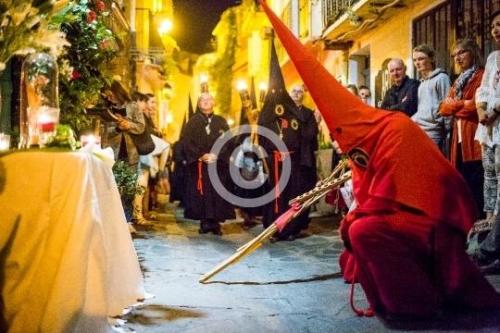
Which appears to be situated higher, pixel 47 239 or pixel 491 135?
pixel 491 135

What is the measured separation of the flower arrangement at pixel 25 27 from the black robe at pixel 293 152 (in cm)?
610

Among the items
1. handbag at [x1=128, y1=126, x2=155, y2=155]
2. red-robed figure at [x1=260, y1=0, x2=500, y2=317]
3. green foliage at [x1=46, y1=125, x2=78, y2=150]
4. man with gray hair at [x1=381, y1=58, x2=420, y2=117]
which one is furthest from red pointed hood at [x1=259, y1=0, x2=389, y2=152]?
handbag at [x1=128, y1=126, x2=155, y2=155]

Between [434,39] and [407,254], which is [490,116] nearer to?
[407,254]

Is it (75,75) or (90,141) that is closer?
(90,141)

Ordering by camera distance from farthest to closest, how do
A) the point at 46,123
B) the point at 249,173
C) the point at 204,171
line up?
the point at 249,173 < the point at 204,171 < the point at 46,123

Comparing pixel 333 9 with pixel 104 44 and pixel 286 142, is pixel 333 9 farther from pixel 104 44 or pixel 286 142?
pixel 104 44

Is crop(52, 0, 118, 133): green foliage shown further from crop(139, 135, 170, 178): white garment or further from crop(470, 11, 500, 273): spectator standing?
crop(139, 135, 170, 178): white garment

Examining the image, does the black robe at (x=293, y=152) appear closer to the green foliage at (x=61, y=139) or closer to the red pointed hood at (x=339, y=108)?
the red pointed hood at (x=339, y=108)

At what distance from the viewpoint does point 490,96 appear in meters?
6.11

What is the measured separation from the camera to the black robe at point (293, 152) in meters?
9.80

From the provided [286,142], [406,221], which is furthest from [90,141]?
[286,142]

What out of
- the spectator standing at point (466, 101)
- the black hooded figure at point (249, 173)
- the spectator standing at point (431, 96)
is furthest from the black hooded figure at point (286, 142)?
the spectator standing at point (466, 101)

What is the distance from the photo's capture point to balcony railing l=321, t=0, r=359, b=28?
14559mm

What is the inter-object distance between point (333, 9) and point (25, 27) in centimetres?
1364
